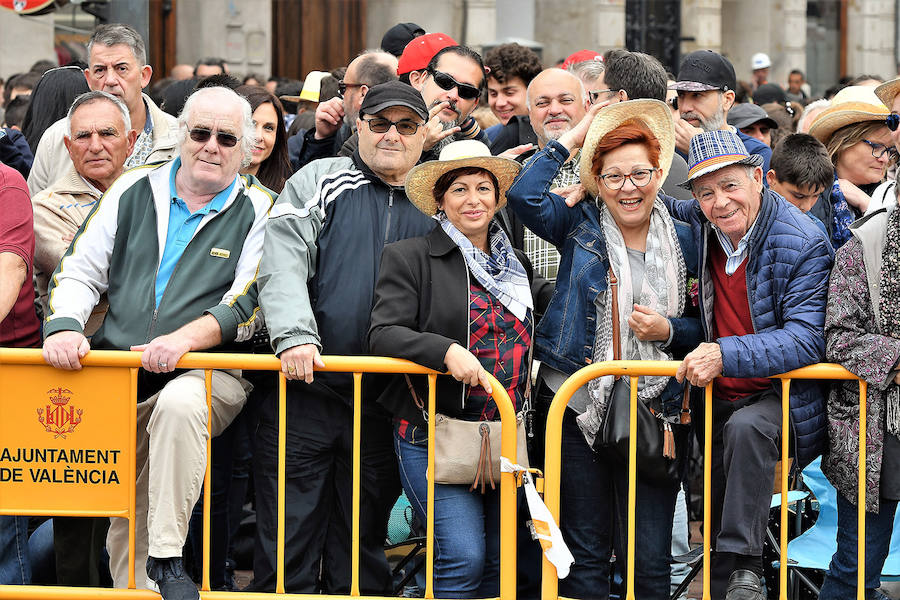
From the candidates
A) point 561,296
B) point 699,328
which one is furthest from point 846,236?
point 561,296

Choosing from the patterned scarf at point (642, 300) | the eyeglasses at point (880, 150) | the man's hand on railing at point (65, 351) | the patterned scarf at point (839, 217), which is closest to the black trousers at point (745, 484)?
the patterned scarf at point (642, 300)

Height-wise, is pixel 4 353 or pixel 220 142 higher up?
pixel 220 142

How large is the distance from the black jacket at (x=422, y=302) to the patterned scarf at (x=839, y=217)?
210cm

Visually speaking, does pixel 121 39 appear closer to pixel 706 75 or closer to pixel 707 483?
pixel 706 75

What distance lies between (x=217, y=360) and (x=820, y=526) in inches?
105

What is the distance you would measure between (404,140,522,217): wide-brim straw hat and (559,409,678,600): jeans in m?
0.99

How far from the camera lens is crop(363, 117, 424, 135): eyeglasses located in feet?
16.3

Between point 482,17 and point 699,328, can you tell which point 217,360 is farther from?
point 482,17

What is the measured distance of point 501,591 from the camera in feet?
15.1

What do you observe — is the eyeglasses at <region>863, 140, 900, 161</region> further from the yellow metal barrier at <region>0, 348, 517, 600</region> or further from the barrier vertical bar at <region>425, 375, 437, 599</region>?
the barrier vertical bar at <region>425, 375, 437, 599</region>


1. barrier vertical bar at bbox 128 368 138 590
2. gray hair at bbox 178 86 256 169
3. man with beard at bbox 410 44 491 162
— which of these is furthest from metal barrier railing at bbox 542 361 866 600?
gray hair at bbox 178 86 256 169

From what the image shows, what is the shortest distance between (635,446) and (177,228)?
202 centimetres

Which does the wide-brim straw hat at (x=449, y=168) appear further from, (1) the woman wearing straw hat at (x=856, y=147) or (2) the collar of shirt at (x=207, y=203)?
(1) the woman wearing straw hat at (x=856, y=147)

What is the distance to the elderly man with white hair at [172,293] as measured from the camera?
4547 mm
